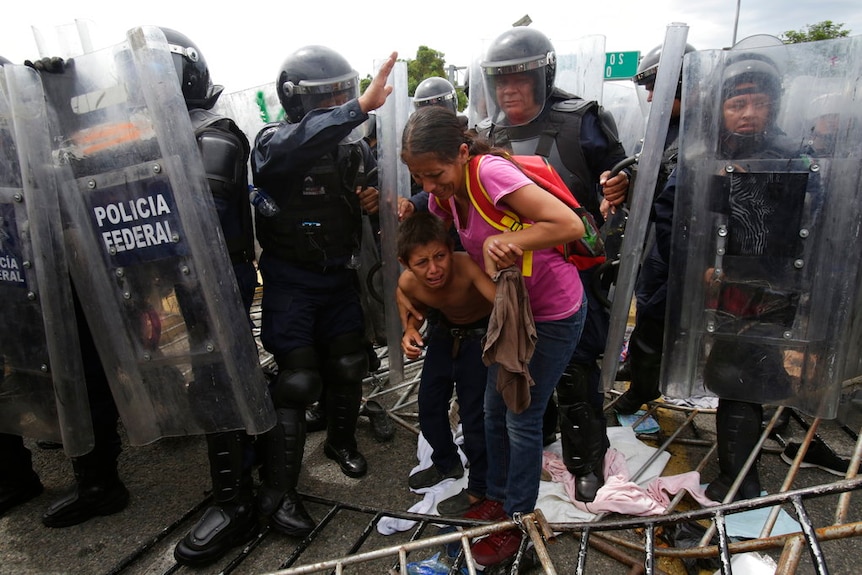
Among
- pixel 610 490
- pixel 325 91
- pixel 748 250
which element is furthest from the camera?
pixel 610 490

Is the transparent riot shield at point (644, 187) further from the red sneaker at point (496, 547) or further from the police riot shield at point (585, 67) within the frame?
the police riot shield at point (585, 67)

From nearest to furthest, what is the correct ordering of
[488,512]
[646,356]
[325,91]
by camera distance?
[488,512]
[325,91]
[646,356]

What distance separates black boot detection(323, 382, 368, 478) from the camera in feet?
8.57

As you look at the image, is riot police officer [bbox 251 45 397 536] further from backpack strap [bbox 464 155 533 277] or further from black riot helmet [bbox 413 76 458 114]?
black riot helmet [bbox 413 76 458 114]

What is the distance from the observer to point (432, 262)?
1987 millimetres

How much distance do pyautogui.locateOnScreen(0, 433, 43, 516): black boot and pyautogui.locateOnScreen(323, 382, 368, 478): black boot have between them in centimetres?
143

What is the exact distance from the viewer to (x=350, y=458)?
273 centimetres

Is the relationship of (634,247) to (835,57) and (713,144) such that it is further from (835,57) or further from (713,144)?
(835,57)

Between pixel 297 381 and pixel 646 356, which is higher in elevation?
pixel 297 381

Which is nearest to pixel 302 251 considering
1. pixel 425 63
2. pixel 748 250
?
pixel 748 250

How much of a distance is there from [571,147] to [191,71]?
1.67 meters

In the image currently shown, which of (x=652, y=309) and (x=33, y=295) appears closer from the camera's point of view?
(x=33, y=295)

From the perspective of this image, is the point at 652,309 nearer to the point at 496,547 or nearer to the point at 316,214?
the point at 496,547

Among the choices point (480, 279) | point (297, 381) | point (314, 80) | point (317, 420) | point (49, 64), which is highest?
point (49, 64)
